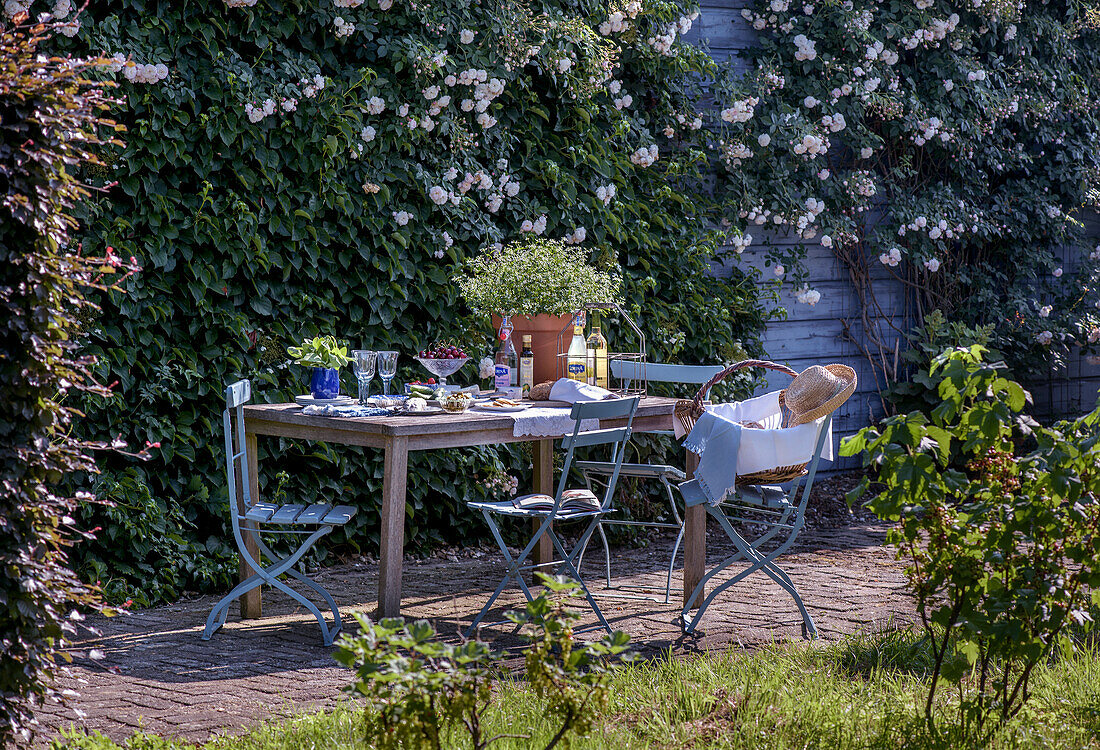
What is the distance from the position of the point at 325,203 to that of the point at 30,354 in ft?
9.13

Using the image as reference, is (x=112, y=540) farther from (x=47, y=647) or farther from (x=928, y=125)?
(x=928, y=125)

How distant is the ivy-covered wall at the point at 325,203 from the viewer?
4.77 meters

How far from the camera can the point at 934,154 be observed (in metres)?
7.88

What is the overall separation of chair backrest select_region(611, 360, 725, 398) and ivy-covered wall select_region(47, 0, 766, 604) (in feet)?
2.95

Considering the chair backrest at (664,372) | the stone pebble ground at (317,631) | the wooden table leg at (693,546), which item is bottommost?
the stone pebble ground at (317,631)

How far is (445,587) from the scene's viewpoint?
16.8 feet

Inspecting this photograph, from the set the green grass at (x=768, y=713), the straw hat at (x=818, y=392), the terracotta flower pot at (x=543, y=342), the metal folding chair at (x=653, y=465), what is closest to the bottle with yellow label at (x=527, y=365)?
the terracotta flower pot at (x=543, y=342)

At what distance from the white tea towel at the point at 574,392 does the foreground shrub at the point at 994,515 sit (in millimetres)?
1720

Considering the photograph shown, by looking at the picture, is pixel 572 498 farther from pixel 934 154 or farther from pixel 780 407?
pixel 934 154

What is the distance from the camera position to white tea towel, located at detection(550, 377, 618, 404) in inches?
178

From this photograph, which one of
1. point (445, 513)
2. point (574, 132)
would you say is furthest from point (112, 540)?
point (574, 132)

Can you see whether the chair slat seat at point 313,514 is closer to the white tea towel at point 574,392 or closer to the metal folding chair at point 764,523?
the white tea towel at point 574,392

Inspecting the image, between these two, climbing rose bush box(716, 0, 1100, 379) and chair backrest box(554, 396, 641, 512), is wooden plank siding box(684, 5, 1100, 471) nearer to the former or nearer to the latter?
climbing rose bush box(716, 0, 1100, 379)

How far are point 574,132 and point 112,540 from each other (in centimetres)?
314
